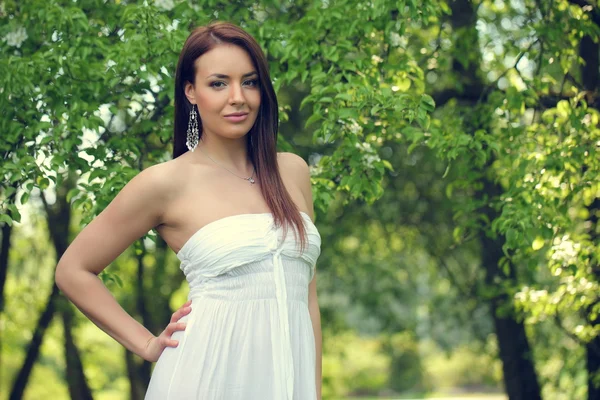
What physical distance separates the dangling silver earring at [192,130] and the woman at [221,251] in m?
0.02

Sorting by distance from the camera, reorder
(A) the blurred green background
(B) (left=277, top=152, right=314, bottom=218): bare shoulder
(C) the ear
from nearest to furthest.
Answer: (C) the ear < (B) (left=277, top=152, right=314, bottom=218): bare shoulder < (A) the blurred green background

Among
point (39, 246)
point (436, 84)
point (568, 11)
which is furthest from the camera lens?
point (39, 246)

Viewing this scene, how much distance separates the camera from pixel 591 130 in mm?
4602

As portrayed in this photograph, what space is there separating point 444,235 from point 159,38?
587 centimetres

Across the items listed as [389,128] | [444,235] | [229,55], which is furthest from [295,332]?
[444,235]

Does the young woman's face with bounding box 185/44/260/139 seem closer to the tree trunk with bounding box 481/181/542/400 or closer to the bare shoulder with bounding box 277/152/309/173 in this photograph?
the bare shoulder with bounding box 277/152/309/173

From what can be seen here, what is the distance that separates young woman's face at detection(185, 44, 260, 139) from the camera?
2.59 m

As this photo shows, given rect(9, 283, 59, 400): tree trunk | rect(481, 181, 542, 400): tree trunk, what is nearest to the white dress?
rect(481, 181, 542, 400): tree trunk

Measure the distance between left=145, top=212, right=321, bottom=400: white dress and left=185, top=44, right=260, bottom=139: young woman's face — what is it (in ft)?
0.94

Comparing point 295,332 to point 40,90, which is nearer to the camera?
point 295,332

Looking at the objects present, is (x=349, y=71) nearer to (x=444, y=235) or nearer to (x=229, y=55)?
(x=229, y=55)

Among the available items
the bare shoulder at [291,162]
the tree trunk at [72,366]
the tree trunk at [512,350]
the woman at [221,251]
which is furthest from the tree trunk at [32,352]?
the woman at [221,251]

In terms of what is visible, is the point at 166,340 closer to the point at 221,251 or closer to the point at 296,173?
the point at 221,251

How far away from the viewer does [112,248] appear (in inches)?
102
